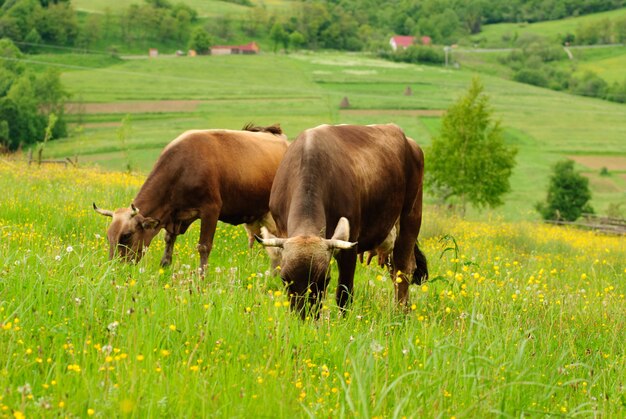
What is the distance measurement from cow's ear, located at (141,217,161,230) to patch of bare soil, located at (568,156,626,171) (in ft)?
262

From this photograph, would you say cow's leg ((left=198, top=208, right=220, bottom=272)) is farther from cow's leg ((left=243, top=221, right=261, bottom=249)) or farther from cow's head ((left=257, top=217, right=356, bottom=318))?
cow's head ((left=257, top=217, right=356, bottom=318))

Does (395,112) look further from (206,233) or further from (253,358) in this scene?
(253,358)

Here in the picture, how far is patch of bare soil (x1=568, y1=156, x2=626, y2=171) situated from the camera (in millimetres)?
82219

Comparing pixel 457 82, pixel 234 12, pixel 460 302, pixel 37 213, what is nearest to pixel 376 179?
pixel 460 302

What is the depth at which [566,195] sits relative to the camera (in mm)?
56219

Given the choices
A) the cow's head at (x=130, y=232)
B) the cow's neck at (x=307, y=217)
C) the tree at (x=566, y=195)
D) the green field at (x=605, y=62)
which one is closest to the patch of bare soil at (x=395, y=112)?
the tree at (x=566, y=195)

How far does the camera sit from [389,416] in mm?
3662

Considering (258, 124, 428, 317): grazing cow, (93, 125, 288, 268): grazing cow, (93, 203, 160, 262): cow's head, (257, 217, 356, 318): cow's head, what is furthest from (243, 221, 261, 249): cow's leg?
(257, 217, 356, 318): cow's head

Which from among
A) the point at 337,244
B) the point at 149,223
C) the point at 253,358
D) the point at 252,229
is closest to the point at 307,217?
the point at 337,244

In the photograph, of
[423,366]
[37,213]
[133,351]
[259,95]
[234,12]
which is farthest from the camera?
[234,12]

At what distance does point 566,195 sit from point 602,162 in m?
32.9

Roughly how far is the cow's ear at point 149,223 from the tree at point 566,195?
5028 centimetres

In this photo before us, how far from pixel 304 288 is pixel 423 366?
1.82 m

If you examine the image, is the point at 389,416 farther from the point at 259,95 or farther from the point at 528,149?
the point at 259,95
